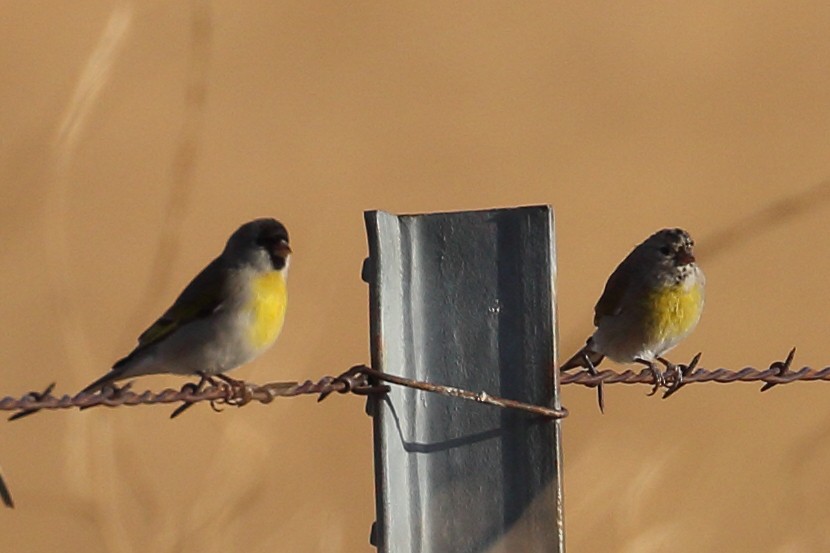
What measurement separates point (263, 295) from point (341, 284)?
17.3 feet

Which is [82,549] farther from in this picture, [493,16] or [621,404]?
[493,16]

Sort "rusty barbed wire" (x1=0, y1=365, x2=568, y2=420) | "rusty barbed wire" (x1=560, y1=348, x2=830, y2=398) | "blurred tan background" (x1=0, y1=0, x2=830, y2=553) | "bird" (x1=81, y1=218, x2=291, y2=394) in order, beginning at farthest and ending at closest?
"blurred tan background" (x1=0, y1=0, x2=830, y2=553)
"bird" (x1=81, y1=218, x2=291, y2=394)
"rusty barbed wire" (x1=560, y1=348, x2=830, y2=398)
"rusty barbed wire" (x1=0, y1=365, x2=568, y2=420)

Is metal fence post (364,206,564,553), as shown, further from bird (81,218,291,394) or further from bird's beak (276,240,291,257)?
bird's beak (276,240,291,257)

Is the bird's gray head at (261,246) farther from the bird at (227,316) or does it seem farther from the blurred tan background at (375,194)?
the blurred tan background at (375,194)

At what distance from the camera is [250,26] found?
1305 cm

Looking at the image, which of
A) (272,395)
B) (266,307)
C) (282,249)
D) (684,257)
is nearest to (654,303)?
(684,257)

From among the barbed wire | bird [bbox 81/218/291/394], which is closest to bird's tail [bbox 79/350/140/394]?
bird [bbox 81/218/291/394]

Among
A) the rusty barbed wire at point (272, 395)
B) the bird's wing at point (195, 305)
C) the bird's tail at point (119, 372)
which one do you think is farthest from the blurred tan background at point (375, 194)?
the rusty barbed wire at point (272, 395)

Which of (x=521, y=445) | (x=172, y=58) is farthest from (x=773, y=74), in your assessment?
(x=521, y=445)

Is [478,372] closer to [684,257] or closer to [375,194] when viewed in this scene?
[684,257]

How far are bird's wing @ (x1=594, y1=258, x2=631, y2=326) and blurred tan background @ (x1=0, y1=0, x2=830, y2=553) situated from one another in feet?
3.58

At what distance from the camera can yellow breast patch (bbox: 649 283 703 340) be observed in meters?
7.70

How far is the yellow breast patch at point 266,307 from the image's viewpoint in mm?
6141

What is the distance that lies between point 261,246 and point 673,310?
2.10 meters
